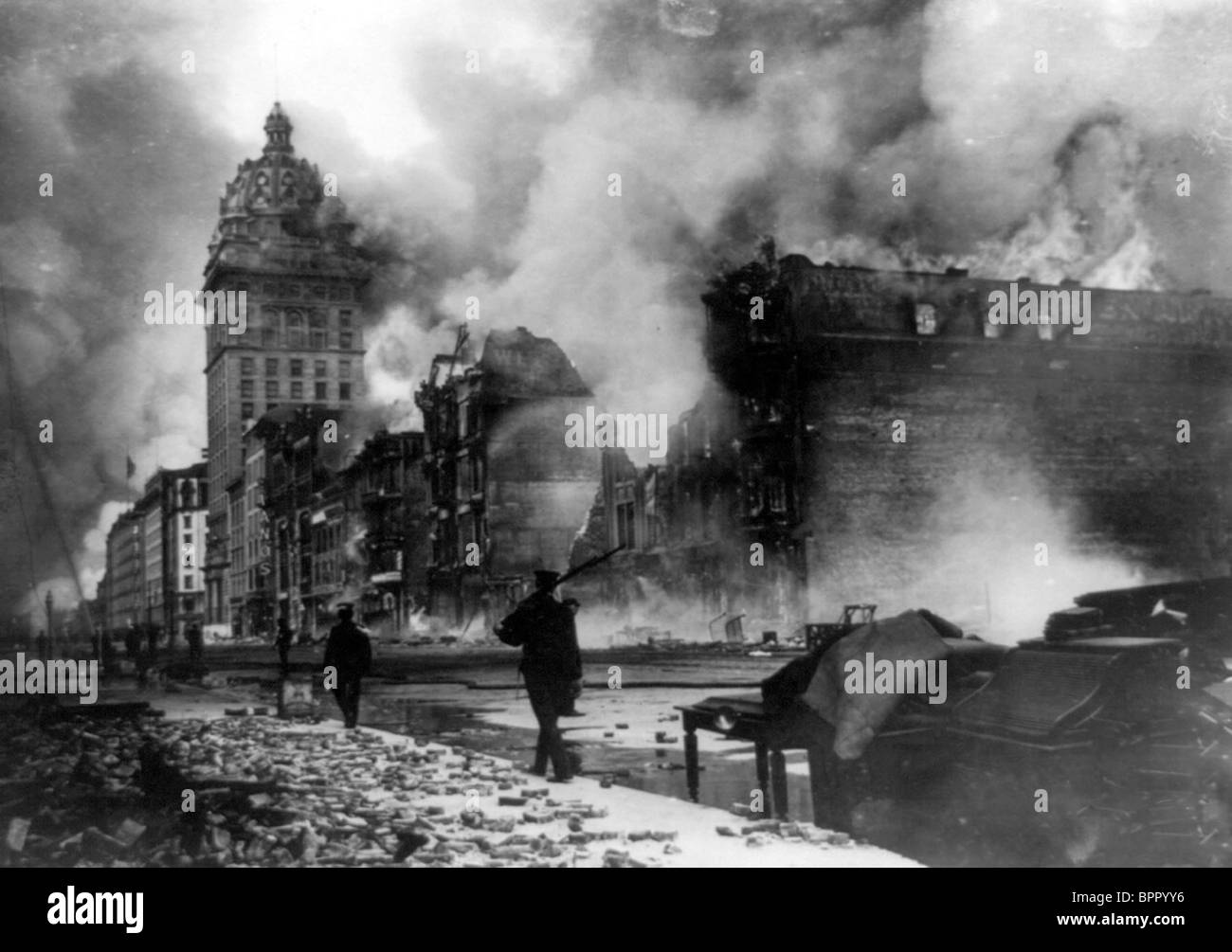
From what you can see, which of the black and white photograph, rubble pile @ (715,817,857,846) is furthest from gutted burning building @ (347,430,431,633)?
rubble pile @ (715,817,857,846)

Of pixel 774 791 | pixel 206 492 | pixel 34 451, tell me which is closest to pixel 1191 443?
pixel 774 791

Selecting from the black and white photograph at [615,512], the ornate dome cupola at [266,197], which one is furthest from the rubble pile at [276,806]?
the ornate dome cupola at [266,197]

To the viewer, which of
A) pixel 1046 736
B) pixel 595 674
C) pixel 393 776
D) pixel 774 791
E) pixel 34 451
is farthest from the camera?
pixel 595 674

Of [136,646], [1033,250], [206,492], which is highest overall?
[1033,250]

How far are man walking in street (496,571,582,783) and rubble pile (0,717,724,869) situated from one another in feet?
1.03

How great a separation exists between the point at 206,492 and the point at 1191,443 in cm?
748

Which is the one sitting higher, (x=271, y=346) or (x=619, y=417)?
(x=271, y=346)

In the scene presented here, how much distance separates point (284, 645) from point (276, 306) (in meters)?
2.43

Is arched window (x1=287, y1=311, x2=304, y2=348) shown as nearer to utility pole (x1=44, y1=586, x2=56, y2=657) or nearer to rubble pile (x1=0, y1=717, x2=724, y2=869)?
utility pole (x1=44, y1=586, x2=56, y2=657)

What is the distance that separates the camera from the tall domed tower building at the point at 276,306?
284 inches

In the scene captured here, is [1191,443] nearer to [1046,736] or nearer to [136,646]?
[1046,736]

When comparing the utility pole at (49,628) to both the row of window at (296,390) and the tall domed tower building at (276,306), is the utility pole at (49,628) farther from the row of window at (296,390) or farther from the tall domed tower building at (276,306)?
the row of window at (296,390)

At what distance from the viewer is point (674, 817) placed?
5.55m

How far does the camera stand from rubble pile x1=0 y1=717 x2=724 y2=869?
5.67 m
